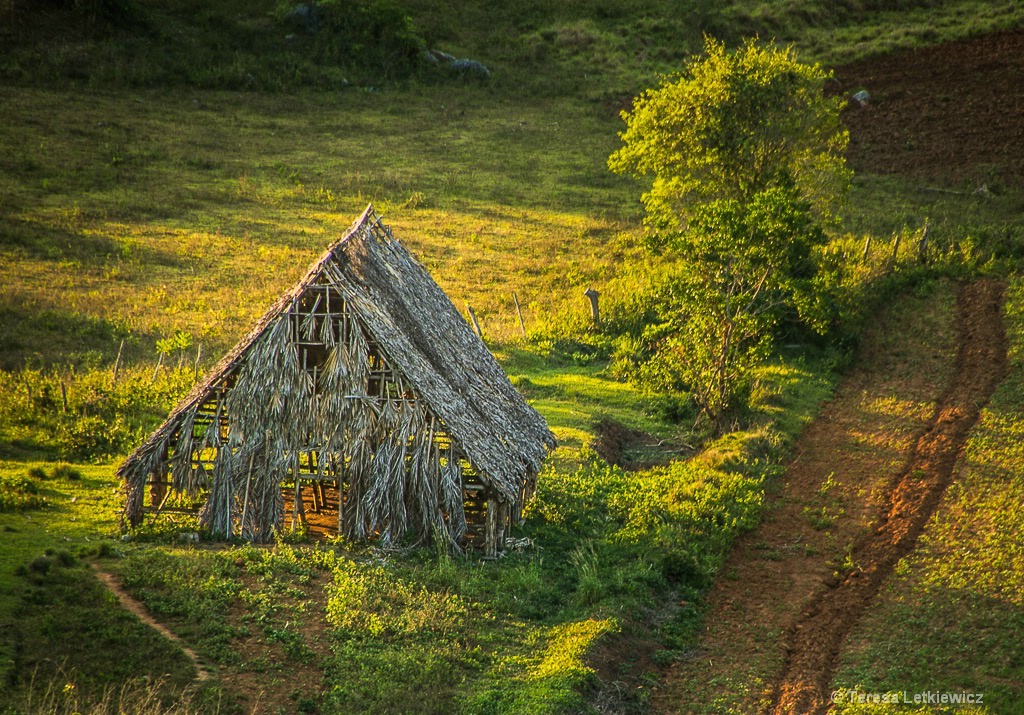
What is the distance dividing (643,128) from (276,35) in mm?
29131

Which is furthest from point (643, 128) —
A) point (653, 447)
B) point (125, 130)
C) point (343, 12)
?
point (343, 12)

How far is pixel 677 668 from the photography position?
1335 cm

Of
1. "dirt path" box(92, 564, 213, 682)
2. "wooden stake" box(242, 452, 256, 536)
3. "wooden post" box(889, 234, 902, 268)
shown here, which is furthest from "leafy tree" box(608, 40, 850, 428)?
"dirt path" box(92, 564, 213, 682)

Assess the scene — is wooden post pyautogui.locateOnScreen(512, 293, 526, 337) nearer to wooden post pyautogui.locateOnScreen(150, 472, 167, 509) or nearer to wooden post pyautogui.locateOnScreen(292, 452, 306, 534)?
wooden post pyautogui.locateOnScreen(292, 452, 306, 534)

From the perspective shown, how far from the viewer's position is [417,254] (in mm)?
31844

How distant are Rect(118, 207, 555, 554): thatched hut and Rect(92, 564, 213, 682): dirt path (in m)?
1.76

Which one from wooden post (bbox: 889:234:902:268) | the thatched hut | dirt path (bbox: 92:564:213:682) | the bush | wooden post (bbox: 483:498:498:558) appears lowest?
dirt path (bbox: 92:564:213:682)

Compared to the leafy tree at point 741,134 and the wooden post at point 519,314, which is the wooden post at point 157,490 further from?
the leafy tree at point 741,134

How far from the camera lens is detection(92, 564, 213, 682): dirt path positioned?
11.7m

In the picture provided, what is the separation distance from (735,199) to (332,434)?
13.8 meters

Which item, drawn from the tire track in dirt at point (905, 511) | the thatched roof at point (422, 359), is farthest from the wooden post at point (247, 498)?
the tire track in dirt at point (905, 511)

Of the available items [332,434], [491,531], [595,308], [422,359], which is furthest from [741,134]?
[332,434]

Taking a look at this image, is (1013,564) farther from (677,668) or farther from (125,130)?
(125,130)

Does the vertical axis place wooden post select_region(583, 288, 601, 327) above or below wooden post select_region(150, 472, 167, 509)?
above
